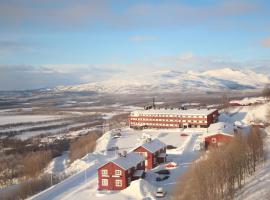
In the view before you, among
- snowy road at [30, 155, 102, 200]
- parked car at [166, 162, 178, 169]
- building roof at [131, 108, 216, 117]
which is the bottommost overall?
snowy road at [30, 155, 102, 200]

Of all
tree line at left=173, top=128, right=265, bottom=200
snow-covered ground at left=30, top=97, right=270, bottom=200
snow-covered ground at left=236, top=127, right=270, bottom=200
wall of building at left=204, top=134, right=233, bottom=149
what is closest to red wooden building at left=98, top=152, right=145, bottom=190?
snow-covered ground at left=30, top=97, right=270, bottom=200

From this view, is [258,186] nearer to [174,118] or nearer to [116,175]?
[116,175]

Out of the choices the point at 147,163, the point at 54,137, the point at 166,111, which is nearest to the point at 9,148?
the point at 54,137

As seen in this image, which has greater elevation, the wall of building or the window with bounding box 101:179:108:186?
the wall of building

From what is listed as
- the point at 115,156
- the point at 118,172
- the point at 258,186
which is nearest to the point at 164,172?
the point at 118,172

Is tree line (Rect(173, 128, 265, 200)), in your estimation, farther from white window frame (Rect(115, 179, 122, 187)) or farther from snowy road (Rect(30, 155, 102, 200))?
snowy road (Rect(30, 155, 102, 200))

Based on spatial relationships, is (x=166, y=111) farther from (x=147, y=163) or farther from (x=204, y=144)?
(x=147, y=163)

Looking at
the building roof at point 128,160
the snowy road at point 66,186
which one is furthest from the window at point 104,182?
the snowy road at point 66,186

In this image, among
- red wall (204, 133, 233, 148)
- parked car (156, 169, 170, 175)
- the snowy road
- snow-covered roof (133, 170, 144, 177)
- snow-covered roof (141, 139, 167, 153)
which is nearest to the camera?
the snowy road
